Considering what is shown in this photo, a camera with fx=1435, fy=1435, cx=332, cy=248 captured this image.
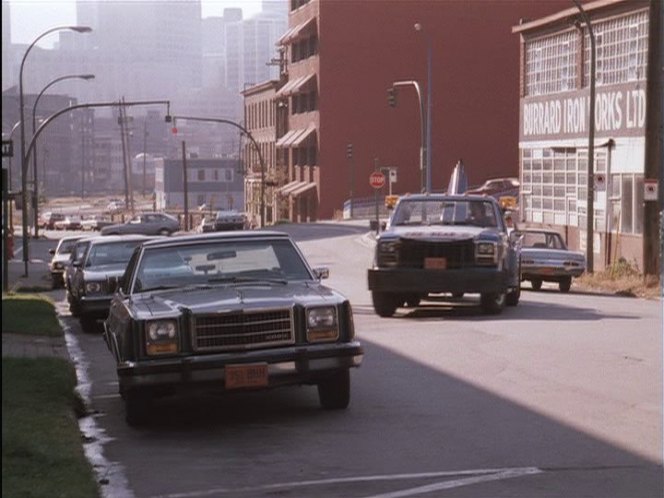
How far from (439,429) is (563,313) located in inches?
474

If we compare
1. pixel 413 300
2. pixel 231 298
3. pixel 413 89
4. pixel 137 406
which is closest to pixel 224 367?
pixel 231 298

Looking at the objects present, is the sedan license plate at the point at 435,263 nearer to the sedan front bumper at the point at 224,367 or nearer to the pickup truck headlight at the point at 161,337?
the sedan front bumper at the point at 224,367

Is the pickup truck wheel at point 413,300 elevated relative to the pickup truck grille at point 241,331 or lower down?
lower down

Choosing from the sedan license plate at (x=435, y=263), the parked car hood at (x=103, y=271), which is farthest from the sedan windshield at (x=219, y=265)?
the parked car hood at (x=103, y=271)

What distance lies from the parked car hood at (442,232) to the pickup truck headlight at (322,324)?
33.3 feet

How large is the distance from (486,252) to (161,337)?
11.0 meters

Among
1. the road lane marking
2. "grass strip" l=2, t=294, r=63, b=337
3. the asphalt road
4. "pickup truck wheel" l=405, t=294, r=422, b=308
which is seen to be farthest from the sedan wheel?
the road lane marking

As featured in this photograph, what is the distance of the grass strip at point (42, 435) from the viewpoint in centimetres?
854

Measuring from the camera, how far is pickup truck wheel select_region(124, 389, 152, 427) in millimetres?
11814

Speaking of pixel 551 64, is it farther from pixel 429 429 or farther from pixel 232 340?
pixel 232 340

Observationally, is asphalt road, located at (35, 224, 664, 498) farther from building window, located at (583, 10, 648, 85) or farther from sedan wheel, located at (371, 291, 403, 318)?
building window, located at (583, 10, 648, 85)

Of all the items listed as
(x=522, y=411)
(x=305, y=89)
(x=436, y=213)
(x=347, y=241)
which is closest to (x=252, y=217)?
(x=305, y=89)

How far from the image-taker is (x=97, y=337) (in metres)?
21.9

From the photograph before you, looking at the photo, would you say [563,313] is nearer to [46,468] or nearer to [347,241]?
[46,468]
